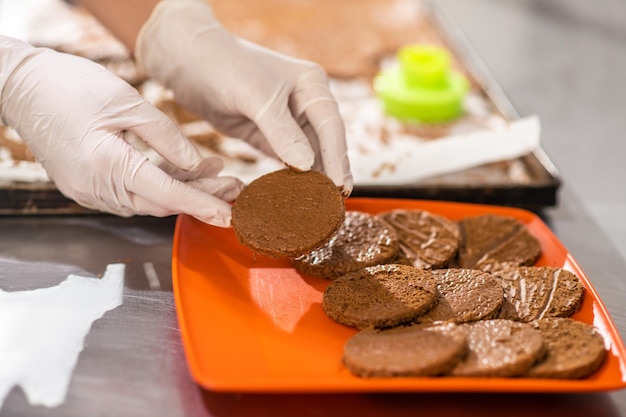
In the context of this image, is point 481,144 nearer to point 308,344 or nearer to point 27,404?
point 308,344

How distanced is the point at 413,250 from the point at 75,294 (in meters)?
0.99

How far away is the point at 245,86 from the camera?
2219 millimetres

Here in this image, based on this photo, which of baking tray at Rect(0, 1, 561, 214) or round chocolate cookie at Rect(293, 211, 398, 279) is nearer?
round chocolate cookie at Rect(293, 211, 398, 279)

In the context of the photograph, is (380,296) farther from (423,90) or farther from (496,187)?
(423,90)

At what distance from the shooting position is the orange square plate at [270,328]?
59.2 inches

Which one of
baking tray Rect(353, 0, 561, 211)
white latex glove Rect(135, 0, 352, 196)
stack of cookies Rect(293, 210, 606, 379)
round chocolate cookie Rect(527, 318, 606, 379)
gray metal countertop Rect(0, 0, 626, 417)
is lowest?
gray metal countertop Rect(0, 0, 626, 417)

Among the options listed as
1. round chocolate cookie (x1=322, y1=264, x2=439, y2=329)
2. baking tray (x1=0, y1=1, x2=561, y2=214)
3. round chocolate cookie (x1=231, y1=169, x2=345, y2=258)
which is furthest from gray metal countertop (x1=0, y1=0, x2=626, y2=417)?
round chocolate cookie (x1=231, y1=169, x2=345, y2=258)

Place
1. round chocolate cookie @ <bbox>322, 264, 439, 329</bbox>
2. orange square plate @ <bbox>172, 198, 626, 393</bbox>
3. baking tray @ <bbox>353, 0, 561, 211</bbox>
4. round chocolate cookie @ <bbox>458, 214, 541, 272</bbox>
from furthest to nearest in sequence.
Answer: baking tray @ <bbox>353, 0, 561, 211</bbox> → round chocolate cookie @ <bbox>458, 214, 541, 272</bbox> → round chocolate cookie @ <bbox>322, 264, 439, 329</bbox> → orange square plate @ <bbox>172, 198, 626, 393</bbox>

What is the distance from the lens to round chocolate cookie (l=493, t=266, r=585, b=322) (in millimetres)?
1831

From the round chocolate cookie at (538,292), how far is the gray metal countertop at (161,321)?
205 mm

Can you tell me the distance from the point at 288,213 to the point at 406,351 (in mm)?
551

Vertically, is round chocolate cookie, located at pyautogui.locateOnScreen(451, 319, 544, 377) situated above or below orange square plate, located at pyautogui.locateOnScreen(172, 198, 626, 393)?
above

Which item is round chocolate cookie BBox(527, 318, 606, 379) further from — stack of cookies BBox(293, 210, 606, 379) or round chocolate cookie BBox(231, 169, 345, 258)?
round chocolate cookie BBox(231, 169, 345, 258)

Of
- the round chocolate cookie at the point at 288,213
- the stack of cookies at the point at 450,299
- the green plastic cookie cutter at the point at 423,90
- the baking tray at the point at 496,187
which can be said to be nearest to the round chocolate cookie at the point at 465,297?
the stack of cookies at the point at 450,299
